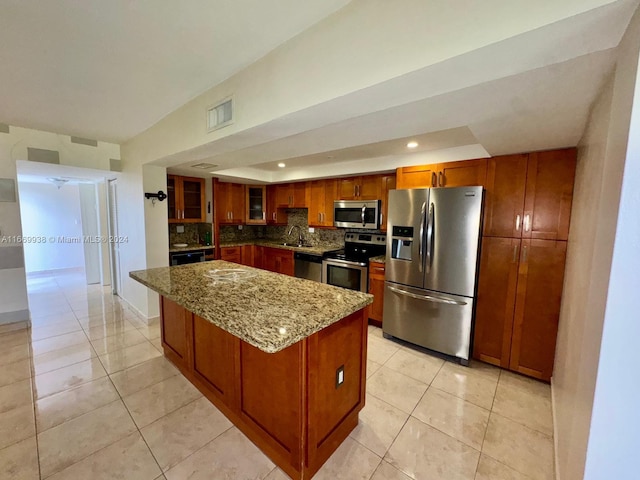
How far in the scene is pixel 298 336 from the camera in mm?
1170

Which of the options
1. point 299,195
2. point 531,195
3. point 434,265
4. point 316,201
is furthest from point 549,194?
point 299,195

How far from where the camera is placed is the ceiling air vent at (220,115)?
1825 mm

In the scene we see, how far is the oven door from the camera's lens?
350 centimetres

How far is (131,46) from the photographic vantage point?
1510mm

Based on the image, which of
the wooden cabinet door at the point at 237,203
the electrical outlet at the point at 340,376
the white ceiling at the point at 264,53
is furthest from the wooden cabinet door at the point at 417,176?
the wooden cabinet door at the point at 237,203

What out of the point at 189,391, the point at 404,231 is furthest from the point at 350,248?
the point at 189,391

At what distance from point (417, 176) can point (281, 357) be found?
8.13 feet

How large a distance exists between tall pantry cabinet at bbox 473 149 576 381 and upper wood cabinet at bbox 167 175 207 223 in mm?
4209

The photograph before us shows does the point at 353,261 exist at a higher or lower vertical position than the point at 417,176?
lower

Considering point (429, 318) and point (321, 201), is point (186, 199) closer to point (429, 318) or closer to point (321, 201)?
point (321, 201)

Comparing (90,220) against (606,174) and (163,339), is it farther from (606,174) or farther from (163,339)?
(606,174)

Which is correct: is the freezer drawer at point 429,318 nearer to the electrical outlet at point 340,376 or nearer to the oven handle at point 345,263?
the oven handle at point 345,263

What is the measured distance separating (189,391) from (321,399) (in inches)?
52.7

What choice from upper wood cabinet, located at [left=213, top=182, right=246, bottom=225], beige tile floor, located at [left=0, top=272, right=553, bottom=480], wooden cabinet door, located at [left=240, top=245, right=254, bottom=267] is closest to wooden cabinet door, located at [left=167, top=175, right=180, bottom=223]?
→ upper wood cabinet, located at [left=213, top=182, right=246, bottom=225]
